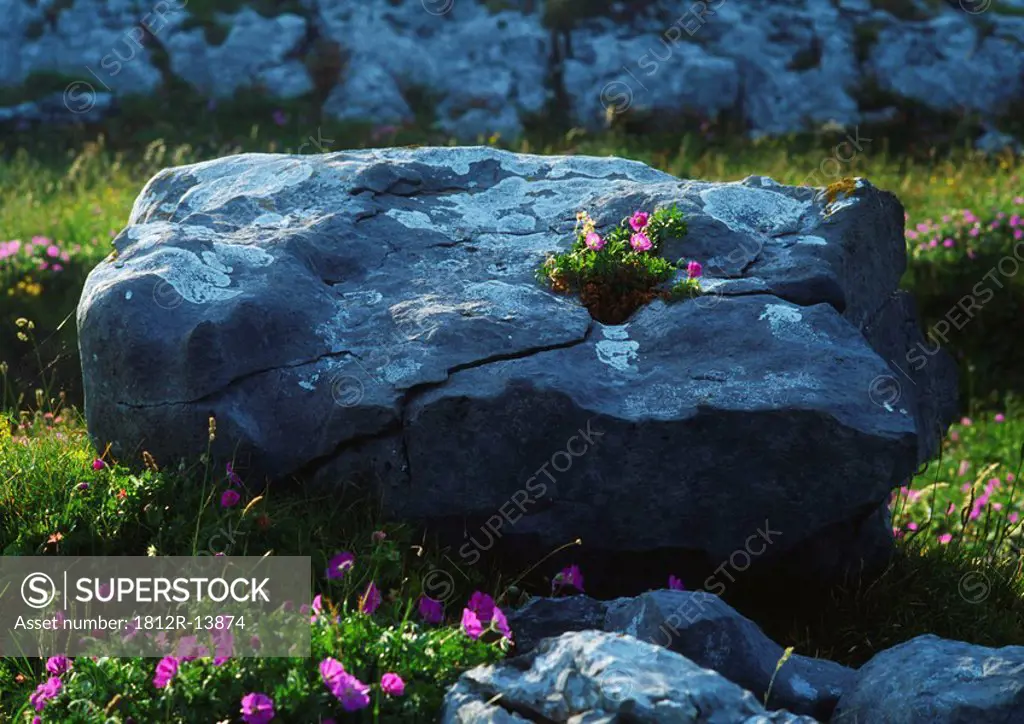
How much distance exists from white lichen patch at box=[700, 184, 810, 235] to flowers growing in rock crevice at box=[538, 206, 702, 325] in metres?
0.59

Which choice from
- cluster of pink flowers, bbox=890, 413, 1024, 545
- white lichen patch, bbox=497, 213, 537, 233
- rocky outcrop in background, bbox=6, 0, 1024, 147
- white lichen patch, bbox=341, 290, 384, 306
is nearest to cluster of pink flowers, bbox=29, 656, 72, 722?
white lichen patch, bbox=341, 290, 384, 306

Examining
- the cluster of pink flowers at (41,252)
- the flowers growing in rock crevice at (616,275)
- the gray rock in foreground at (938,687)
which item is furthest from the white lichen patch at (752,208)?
the cluster of pink flowers at (41,252)

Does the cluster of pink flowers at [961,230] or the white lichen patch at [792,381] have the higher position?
the white lichen patch at [792,381]

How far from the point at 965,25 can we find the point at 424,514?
64.3ft

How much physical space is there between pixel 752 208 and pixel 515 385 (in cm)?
227

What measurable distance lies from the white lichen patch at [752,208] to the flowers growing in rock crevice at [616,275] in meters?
0.59

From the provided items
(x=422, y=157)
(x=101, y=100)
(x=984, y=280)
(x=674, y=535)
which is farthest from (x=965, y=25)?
(x=674, y=535)

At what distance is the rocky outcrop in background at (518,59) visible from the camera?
19297mm

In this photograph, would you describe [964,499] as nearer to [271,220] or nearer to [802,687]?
[802,687]

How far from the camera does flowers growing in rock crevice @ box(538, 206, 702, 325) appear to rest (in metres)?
6.02

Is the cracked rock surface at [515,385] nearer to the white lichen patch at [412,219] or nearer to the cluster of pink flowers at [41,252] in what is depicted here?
the white lichen patch at [412,219]

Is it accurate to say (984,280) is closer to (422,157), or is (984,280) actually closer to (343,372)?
(422,157)

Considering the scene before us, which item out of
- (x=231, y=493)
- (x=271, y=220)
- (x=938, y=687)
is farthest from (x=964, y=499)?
Result: (x=231, y=493)

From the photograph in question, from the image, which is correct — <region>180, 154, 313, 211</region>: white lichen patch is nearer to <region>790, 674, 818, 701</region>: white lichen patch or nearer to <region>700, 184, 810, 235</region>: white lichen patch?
<region>700, 184, 810, 235</region>: white lichen patch
